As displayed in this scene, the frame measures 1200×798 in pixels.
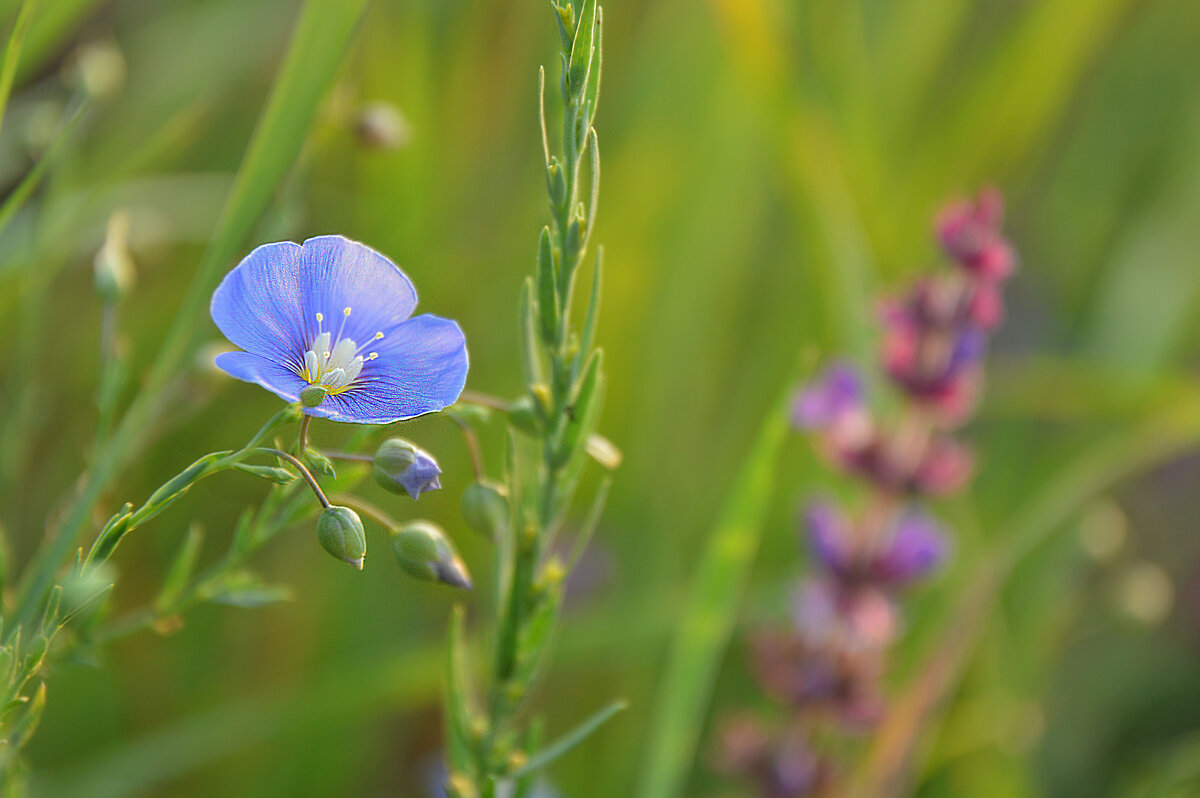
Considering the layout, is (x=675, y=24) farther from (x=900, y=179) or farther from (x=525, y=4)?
(x=900, y=179)

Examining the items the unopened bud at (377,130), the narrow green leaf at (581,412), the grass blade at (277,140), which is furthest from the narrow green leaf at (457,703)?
the unopened bud at (377,130)

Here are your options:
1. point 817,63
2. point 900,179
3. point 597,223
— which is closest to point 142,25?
point 597,223

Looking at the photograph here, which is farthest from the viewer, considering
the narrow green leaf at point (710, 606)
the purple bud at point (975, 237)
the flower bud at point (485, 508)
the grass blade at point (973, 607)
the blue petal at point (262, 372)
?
the grass blade at point (973, 607)

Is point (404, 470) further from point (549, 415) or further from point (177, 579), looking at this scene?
point (177, 579)

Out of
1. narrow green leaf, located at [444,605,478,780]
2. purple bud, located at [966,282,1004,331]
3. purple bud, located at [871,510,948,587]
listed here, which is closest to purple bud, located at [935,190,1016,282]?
purple bud, located at [966,282,1004,331]

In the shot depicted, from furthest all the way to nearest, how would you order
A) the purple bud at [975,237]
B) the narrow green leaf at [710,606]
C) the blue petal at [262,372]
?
the purple bud at [975,237]
the narrow green leaf at [710,606]
the blue petal at [262,372]

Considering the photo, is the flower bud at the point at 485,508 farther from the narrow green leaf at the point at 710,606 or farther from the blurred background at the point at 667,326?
the blurred background at the point at 667,326

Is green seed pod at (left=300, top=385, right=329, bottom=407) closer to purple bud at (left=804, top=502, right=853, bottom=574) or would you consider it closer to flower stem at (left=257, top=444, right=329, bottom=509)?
flower stem at (left=257, top=444, right=329, bottom=509)

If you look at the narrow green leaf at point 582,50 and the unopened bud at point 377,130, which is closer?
the narrow green leaf at point 582,50
